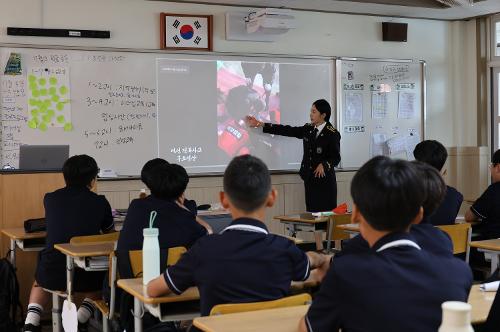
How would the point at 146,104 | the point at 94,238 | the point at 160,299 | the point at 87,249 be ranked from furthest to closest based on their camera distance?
the point at 146,104 → the point at 94,238 → the point at 87,249 → the point at 160,299

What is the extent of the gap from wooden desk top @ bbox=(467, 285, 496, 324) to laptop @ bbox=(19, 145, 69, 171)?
3.37 m

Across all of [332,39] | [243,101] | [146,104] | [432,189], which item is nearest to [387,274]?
[432,189]

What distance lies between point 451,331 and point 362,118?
6.77 metres

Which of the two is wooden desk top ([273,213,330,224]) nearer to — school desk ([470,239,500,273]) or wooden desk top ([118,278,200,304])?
school desk ([470,239,500,273])

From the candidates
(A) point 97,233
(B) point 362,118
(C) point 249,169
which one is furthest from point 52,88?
(C) point 249,169

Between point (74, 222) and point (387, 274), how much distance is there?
9.55 feet

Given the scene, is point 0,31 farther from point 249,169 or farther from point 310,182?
point 249,169

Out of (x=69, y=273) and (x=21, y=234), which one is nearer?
(x=69, y=273)

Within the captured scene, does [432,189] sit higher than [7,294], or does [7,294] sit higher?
[432,189]

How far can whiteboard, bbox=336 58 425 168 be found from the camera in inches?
302

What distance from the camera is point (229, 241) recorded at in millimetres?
2371

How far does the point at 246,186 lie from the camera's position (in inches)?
96.1

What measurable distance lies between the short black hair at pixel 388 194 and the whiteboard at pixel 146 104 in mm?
4937

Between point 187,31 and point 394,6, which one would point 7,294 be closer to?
point 187,31
